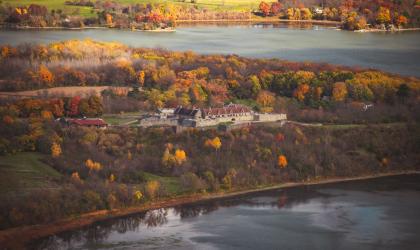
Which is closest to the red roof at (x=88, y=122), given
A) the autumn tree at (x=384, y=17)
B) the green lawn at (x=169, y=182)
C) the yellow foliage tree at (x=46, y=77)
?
the green lawn at (x=169, y=182)

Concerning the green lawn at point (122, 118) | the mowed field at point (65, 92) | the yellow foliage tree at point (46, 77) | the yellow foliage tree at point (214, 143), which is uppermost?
the yellow foliage tree at point (46, 77)

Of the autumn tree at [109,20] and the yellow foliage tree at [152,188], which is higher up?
the autumn tree at [109,20]

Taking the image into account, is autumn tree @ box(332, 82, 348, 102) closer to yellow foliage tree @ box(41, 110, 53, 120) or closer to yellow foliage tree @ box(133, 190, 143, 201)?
yellow foliage tree @ box(41, 110, 53, 120)

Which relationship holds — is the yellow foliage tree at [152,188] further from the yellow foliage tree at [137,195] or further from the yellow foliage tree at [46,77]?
the yellow foliage tree at [46,77]

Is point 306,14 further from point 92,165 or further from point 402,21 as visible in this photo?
point 92,165

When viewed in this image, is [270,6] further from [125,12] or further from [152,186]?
[152,186]

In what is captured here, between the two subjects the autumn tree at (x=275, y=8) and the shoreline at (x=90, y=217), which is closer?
the shoreline at (x=90, y=217)

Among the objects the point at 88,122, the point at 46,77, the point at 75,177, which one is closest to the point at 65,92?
the point at 46,77
